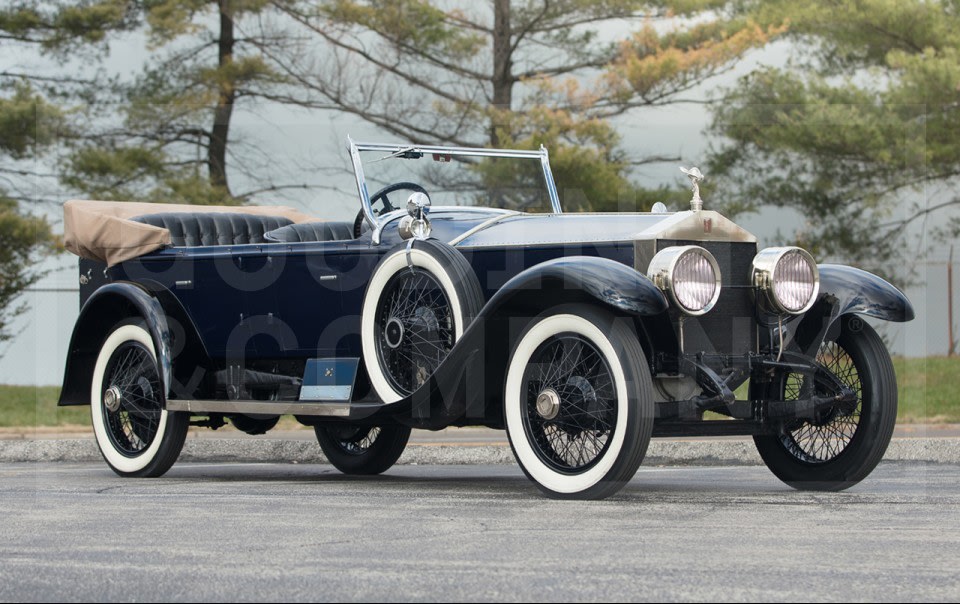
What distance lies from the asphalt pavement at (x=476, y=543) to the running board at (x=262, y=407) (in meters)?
0.41

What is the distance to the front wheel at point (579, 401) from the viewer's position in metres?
5.70

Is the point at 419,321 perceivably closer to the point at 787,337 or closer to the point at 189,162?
the point at 787,337

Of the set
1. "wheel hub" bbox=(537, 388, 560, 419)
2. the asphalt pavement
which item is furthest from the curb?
"wheel hub" bbox=(537, 388, 560, 419)

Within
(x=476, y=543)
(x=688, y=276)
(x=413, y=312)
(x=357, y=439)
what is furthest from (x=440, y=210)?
(x=476, y=543)

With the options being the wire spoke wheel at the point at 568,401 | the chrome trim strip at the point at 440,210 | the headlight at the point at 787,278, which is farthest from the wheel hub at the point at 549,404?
the chrome trim strip at the point at 440,210

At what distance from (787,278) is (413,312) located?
188cm

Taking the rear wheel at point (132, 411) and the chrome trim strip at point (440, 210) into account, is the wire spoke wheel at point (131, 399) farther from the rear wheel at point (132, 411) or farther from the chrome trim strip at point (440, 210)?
the chrome trim strip at point (440, 210)

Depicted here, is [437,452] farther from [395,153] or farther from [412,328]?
[412,328]

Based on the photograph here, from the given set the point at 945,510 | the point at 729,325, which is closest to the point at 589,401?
the point at 729,325

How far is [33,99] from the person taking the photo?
20203 mm

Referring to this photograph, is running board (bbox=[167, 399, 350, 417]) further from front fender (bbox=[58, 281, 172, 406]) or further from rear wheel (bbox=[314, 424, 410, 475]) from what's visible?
rear wheel (bbox=[314, 424, 410, 475])

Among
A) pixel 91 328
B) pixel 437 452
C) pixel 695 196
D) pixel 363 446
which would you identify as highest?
pixel 695 196

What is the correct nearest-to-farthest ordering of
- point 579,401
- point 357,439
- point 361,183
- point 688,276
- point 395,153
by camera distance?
1. point 579,401
2. point 688,276
3. point 361,183
4. point 395,153
5. point 357,439

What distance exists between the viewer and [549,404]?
598 cm
